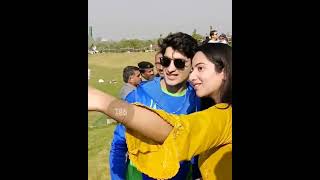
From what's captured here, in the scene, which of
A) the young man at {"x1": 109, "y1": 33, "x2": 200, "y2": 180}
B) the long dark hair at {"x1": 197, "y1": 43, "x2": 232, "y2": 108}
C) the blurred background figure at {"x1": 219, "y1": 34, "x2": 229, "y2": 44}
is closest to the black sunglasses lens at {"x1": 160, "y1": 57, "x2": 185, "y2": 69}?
the young man at {"x1": 109, "y1": 33, "x2": 200, "y2": 180}

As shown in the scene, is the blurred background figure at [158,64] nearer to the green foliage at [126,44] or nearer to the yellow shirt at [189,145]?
the green foliage at [126,44]

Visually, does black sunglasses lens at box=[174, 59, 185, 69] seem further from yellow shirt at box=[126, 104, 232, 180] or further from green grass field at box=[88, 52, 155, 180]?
yellow shirt at box=[126, 104, 232, 180]

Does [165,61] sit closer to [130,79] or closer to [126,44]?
[130,79]

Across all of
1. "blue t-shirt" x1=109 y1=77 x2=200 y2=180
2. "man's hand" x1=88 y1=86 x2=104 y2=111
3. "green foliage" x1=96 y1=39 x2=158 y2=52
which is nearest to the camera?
"man's hand" x1=88 y1=86 x2=104 y2=111

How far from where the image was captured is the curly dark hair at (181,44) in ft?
9.22

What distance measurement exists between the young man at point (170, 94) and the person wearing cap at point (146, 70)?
34 millimetres

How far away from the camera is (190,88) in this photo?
111 inches

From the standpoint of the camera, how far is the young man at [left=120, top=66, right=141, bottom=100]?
2.81 m

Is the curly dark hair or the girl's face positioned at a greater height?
the curly dark hair

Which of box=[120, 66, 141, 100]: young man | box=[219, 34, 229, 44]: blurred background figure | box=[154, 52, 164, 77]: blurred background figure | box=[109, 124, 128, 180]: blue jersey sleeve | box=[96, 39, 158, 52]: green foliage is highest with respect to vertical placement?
box=[219, 34, 229, 44]: blurred background figure
